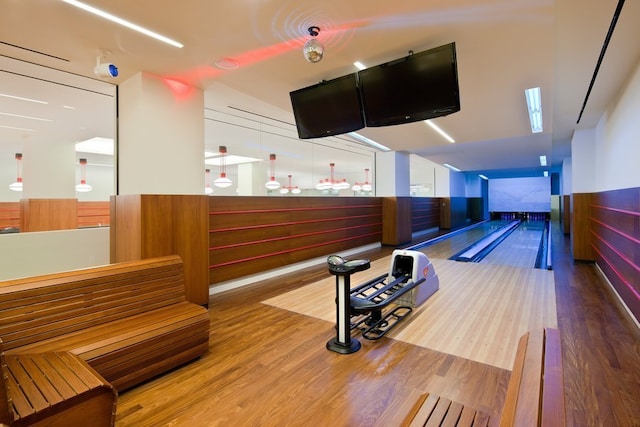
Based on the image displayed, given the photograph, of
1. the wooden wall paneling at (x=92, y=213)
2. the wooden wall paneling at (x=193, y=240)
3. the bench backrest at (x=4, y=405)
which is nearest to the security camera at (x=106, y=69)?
the wooden wall paneling at (x=193, y=240)

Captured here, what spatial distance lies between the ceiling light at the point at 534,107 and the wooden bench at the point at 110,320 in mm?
4712

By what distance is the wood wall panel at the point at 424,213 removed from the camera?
10992 mm

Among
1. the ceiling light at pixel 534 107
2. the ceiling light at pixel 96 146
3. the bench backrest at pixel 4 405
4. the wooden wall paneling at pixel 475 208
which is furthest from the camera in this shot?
the wooden wall paneling at pixel 475 208

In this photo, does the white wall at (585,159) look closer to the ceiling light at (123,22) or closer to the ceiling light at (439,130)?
the ceiling light at (439,130)

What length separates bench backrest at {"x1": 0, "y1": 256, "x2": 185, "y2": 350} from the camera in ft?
6.32

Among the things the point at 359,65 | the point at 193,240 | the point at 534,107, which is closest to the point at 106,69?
the point at 193,240

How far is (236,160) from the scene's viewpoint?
927cm

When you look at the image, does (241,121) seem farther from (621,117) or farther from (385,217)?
(621,117)

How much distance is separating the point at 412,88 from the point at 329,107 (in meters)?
0.99

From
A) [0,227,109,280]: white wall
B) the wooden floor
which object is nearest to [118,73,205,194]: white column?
[0,227,109,280]: white wall

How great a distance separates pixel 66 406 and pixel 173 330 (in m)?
0.91

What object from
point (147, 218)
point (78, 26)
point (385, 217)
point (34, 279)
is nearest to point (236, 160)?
point (385, 217)

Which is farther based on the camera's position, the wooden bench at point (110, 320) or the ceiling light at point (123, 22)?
the ceiling light at point (123, 22)

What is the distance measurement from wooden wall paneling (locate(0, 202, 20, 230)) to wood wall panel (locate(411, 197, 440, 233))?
32.9ft
